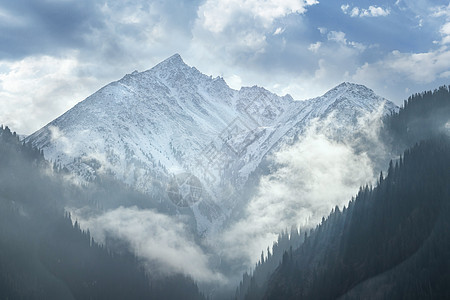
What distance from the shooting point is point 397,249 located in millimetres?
198875

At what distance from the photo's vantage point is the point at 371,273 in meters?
199

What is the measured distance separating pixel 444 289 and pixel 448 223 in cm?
3478

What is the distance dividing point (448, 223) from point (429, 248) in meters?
14.5

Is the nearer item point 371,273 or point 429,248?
point 429,248

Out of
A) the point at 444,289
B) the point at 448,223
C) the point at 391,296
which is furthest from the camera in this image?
the point at 448,223

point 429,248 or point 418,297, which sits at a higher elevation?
point 429,248

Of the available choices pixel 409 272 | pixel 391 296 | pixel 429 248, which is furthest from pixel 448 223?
pixel 391 296

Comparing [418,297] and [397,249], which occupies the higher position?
[397,249]

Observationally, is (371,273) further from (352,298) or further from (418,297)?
(418,297)

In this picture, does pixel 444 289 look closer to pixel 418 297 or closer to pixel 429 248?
pixel 418 297

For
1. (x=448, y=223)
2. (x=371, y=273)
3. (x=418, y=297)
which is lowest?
(x=418, y=297)

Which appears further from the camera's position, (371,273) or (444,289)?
(371,273)

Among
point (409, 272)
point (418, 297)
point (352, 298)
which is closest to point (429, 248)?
point (409, 272)

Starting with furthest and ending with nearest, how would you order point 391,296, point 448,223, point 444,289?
point 448,223 → point 391,296 → point 444,289
